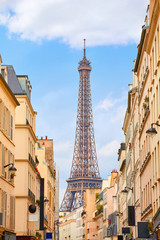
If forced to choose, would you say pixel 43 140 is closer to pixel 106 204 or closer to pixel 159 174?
pixel 106 204

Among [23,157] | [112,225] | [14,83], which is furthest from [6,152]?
[112,225]

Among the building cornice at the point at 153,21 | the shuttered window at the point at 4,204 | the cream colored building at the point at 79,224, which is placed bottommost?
the shuttered window at the point at 4,204

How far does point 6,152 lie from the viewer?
1569 inches

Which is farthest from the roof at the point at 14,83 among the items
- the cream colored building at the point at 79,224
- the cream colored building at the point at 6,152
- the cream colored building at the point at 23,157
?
the cream colored building at the point at 79,224

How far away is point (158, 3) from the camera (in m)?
25.0

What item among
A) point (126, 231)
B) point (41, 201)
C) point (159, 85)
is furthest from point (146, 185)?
point (41, 201)

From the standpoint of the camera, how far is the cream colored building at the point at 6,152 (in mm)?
37688

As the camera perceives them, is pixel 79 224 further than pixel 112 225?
Yes

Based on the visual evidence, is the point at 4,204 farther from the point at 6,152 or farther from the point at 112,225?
the point at 112,225

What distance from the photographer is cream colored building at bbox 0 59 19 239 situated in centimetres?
3769

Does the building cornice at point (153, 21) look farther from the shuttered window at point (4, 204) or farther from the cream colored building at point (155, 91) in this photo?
the shuttered window at point (4, 204)

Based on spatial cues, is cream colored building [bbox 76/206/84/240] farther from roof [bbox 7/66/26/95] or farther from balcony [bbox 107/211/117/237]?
roof [bbox 7/66/26/95]

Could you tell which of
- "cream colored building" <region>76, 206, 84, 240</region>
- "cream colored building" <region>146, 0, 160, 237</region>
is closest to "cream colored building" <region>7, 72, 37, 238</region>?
"cream colored building" <region>146, 0, 160, 237</region>

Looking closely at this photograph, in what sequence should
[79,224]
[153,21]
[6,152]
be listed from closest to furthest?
[153,21], [6,152], [79,224]
